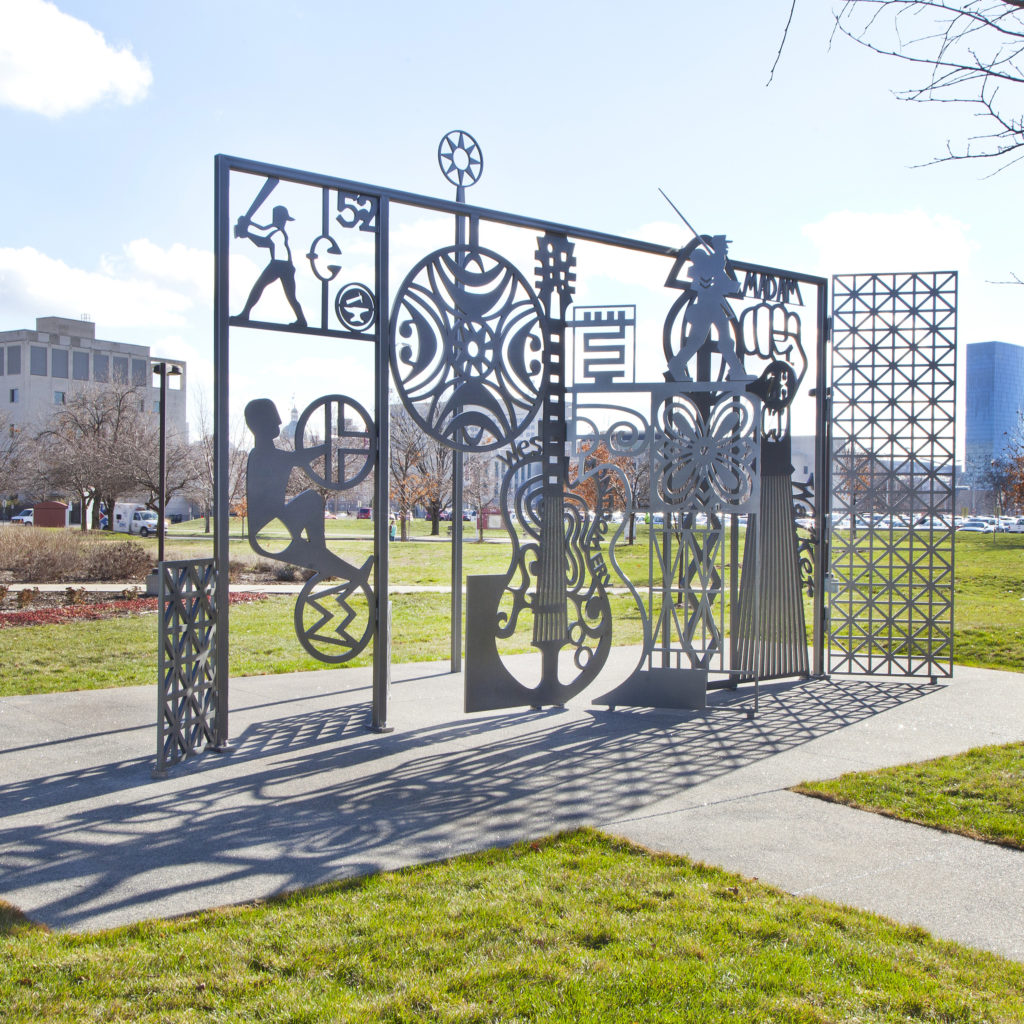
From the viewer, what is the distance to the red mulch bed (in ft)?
44.8

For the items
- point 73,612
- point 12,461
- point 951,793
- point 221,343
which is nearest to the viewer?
point 951,793

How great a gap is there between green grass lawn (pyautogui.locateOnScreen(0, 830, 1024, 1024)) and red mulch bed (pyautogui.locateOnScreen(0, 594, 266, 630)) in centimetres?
984

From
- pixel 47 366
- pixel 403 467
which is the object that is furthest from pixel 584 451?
pixel 47 366

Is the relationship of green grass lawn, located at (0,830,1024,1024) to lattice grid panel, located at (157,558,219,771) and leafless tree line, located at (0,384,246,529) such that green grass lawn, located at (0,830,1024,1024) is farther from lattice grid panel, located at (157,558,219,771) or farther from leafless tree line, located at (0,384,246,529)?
leafless tree line, located at (0,384,246,529)

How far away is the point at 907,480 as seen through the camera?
10.4 metres

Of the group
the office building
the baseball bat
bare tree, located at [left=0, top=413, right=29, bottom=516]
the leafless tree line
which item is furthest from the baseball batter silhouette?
the office building

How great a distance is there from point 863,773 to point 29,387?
247 ft

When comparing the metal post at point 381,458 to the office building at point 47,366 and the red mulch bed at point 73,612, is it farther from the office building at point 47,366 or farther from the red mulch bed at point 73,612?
the office building at point 47,366

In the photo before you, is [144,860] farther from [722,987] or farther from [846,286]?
[846,286]

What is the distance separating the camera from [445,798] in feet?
18.6

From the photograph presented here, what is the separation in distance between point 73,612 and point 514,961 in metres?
13.1

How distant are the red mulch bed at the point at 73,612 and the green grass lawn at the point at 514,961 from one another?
984 cm

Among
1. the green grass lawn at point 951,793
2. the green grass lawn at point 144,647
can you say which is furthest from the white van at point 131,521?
the green grass lawn at point 951,793

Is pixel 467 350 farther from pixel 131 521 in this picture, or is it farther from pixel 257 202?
pixel 131 521
